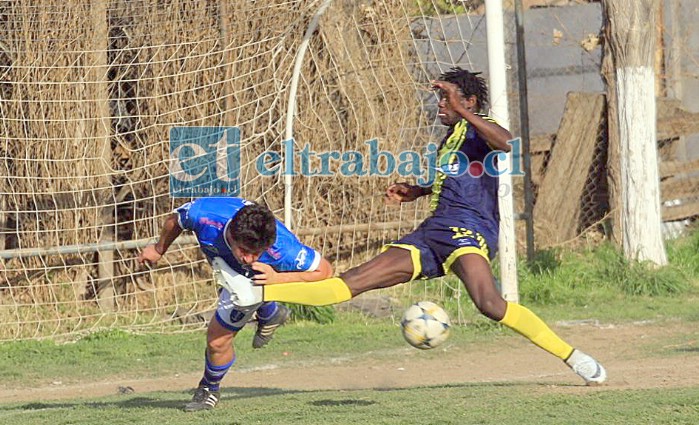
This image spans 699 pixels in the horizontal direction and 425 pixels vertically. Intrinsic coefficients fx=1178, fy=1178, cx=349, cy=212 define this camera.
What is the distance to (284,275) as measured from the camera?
6391mm

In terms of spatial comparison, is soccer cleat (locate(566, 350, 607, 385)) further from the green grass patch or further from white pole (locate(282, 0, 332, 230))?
white pole (locate(282, 0, 332, 230))

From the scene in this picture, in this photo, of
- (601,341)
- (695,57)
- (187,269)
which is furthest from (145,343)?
(695,57)

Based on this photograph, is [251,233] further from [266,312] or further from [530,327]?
[530,327]

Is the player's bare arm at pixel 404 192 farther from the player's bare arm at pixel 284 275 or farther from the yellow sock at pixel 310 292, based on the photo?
the yellow sock at pixel 310 292

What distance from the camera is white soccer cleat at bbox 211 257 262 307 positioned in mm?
6305

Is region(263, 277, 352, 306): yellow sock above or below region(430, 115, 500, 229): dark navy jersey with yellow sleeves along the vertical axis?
below

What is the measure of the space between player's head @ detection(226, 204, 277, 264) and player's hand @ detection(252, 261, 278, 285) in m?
0.05

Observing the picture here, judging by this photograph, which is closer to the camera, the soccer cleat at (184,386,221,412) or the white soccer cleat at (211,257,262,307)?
the white soccer cleat at (211,257,262,307)

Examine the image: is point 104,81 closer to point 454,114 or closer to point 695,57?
point 454,114

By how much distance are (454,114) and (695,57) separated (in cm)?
766

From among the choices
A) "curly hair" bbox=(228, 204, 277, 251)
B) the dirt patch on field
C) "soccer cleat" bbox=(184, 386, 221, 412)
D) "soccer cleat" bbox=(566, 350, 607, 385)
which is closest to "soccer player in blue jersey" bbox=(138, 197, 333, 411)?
"soccer cleat" bbox=(184, 386, 221, 412)

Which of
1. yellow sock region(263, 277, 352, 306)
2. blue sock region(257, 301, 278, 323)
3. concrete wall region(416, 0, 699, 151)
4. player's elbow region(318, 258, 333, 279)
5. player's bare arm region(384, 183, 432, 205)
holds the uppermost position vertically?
concrete wall region(416, 0, 699, 151)

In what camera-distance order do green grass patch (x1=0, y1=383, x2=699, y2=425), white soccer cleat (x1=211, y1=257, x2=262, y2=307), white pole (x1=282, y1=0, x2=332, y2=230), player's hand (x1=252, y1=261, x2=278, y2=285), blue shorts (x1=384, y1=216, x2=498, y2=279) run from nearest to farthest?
green grass patch (x1=0, y1=383, x2=699, y2=425) < player's hand (x1=252, y1=261, x2=278, y2=285) < white soccer cleat (x1=211, y1=257, x2=262, y2=307) < blue shorts (x1=384, y1=216, x2=498, y2=279) < white pole (x1=282, y1=0, x2=332, y2=230)

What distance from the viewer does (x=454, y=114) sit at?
6805 mm
